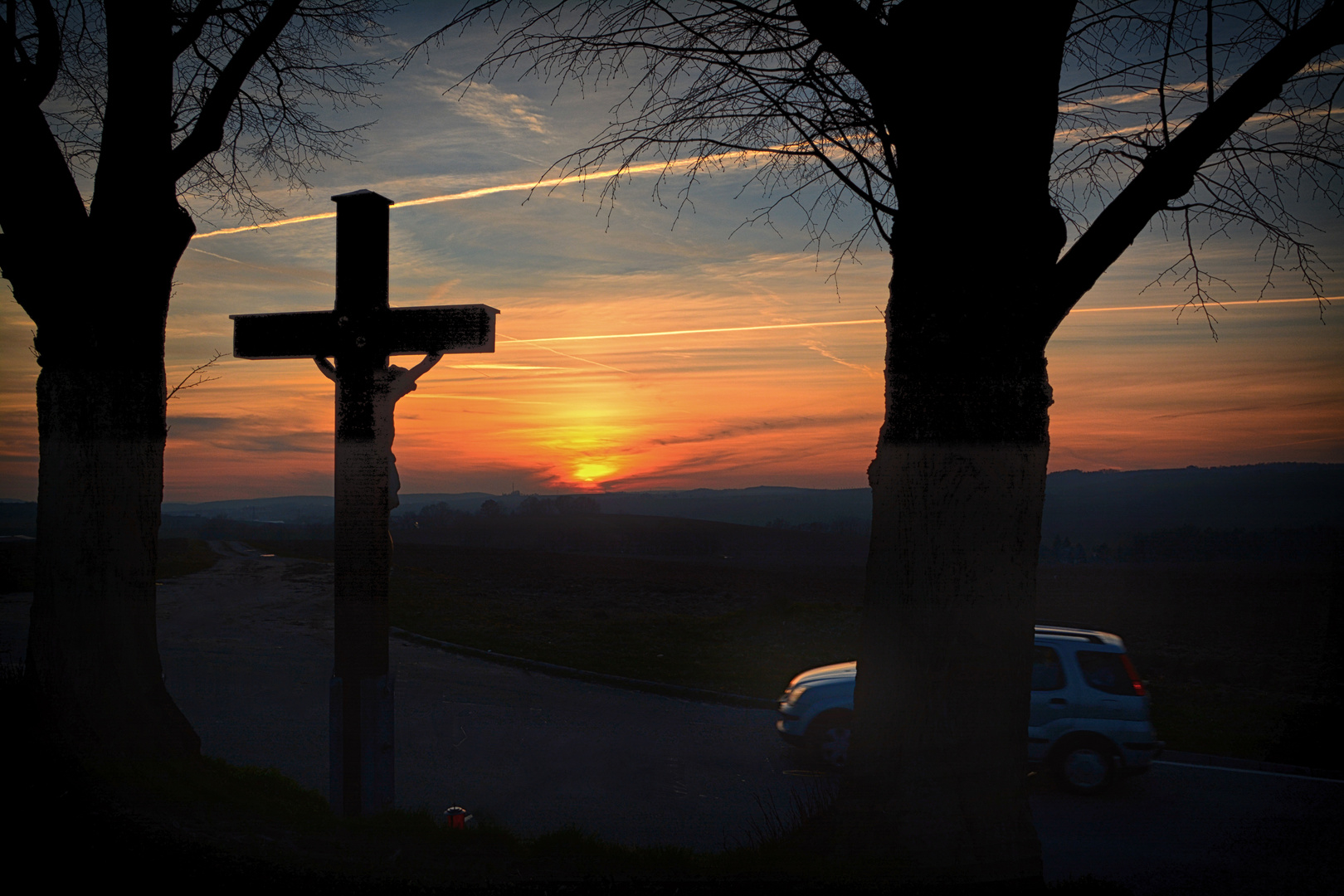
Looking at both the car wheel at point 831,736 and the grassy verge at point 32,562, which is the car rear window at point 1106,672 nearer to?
the car wheel at point 831,736

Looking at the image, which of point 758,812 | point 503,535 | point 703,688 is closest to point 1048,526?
point 503,535

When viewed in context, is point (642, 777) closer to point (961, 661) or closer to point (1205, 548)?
point (961, 661)

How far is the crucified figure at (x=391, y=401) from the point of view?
18.4 feet

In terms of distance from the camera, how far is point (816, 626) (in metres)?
21.1

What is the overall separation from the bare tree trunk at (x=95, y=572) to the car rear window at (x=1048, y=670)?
7740mm

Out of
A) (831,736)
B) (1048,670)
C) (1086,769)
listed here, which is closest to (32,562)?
(831,736)

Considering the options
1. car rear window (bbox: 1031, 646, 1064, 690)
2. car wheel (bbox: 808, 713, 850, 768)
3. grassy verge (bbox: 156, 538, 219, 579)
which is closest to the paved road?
car wheel (bbox: 808, 713, 850, 768)

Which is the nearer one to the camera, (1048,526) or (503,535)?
(503,535)

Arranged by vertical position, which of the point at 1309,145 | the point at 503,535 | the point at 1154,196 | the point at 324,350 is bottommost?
the point at 503,535

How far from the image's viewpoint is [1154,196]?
3.89 metres

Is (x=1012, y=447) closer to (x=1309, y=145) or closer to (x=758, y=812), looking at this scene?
(x=1309, y=145)

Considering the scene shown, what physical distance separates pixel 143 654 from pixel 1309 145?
319 inches

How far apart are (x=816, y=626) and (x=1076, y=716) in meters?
12.6

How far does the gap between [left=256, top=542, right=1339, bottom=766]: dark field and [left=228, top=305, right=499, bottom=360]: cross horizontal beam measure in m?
9.02
